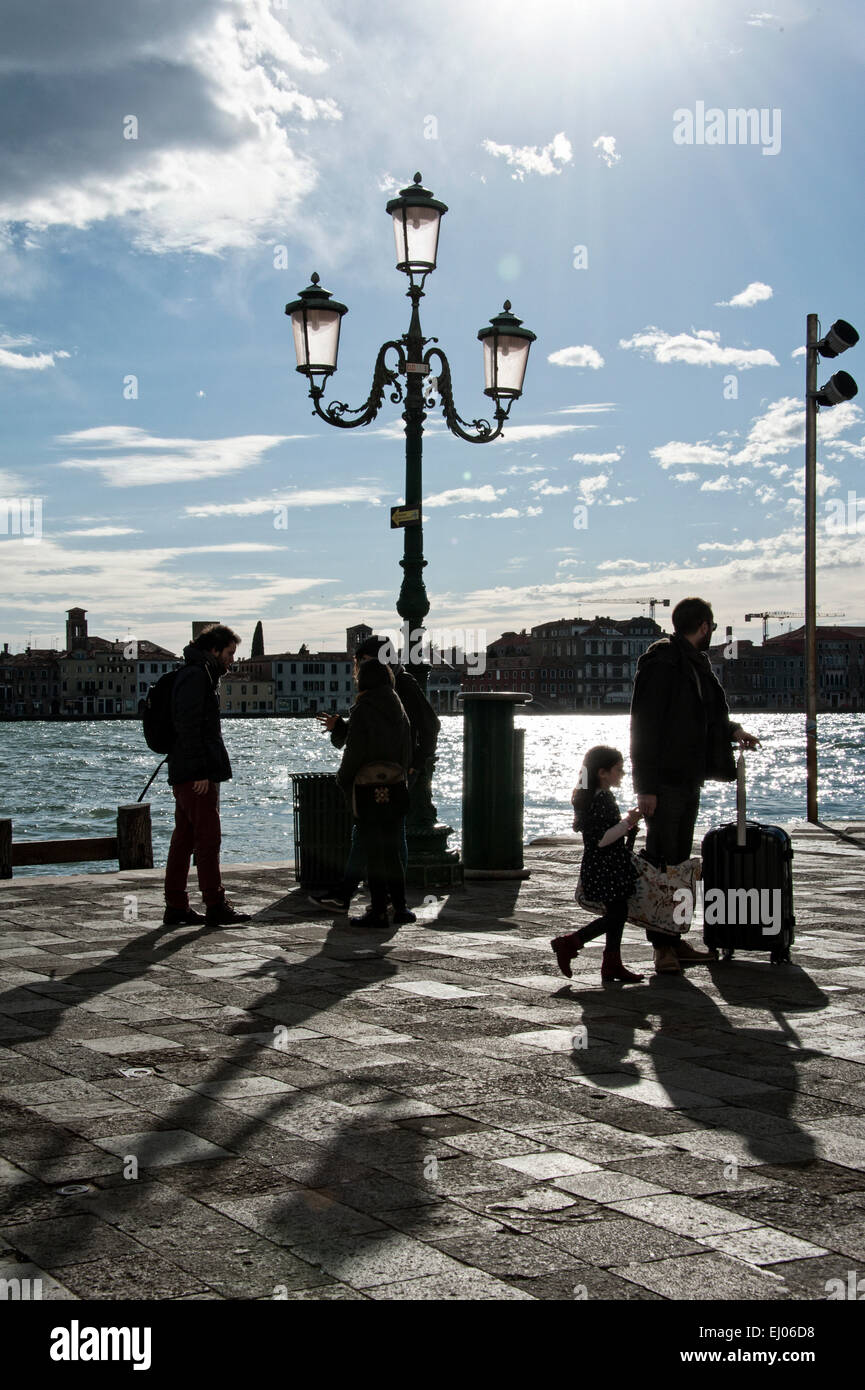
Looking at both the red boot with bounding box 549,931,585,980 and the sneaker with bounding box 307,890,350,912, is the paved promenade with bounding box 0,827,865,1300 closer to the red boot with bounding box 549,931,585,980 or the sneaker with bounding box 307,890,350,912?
the red boot with bounding box 549,931,585,980

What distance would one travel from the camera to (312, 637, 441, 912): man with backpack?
8633 mm

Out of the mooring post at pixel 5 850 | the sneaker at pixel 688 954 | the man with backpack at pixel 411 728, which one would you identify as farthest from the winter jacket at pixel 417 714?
the mooring post at pixel 5 850

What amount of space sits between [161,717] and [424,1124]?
186 inches

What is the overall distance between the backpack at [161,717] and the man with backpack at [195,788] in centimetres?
2

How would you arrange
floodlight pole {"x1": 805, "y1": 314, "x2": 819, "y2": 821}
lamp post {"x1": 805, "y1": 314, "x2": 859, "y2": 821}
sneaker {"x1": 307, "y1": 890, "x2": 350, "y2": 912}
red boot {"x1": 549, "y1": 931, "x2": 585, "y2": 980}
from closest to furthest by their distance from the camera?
red boot {"x1": 549, "y1": 931, "x2": 585, "y2": 980} < sneaker {"x1": 307, "y1": 890, "x2": 350, "y2": 912} < lamp post {"x1": 805, "y1": 314, "x2": 859, "y2": 821} < floodlight pole {"x1": 805, "y1": 314, "x2": 819, "y2": 821}

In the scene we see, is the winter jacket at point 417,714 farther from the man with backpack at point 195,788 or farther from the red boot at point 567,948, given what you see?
the red boot at point 567,948

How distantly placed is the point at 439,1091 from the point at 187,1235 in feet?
4.56

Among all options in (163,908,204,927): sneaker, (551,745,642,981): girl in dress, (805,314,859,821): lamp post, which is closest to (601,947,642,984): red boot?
(551,745,642,981): girl in dress

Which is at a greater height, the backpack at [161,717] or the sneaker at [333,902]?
the backpack at [161,717]

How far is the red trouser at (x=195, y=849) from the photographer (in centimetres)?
841

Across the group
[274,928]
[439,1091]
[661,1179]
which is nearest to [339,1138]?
[439,1091]

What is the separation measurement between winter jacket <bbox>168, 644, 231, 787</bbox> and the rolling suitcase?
2.87 meters

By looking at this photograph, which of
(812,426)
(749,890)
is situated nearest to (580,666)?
(812,426)
